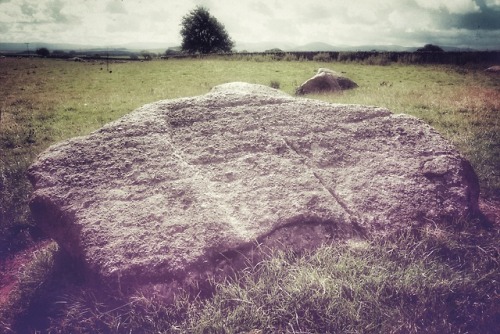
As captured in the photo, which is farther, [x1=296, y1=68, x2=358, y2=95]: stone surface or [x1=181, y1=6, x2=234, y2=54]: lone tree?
[x1=181, y1=6, x2=234, y2=54]: lone tree

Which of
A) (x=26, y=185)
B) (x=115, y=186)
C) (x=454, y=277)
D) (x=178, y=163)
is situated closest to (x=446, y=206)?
(x=454, y=277)

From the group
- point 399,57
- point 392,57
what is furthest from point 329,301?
point 392,57

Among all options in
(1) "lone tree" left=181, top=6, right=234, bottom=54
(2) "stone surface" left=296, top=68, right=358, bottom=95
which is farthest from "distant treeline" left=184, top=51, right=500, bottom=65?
(1) "lone tree" left=181, top=6, right=234, bottom=54

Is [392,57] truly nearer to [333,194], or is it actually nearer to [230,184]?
[333,194]

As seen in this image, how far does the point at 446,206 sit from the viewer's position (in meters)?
3.37

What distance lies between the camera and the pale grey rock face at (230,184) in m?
2.86

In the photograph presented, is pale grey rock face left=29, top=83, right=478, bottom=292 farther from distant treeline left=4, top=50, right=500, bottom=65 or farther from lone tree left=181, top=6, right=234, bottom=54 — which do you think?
lone tree left=181, top=6, right=234, bottom=54

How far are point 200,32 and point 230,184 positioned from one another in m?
55.5

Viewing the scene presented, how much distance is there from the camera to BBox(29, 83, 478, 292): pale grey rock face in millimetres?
2859

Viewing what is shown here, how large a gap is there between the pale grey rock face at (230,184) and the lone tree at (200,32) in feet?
175

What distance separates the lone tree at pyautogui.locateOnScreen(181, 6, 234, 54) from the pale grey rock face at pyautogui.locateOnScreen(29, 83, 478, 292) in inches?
2096

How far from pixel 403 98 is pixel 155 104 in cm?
821

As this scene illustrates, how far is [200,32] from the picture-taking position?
177 feet

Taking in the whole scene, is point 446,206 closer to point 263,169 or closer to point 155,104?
point 263,169
